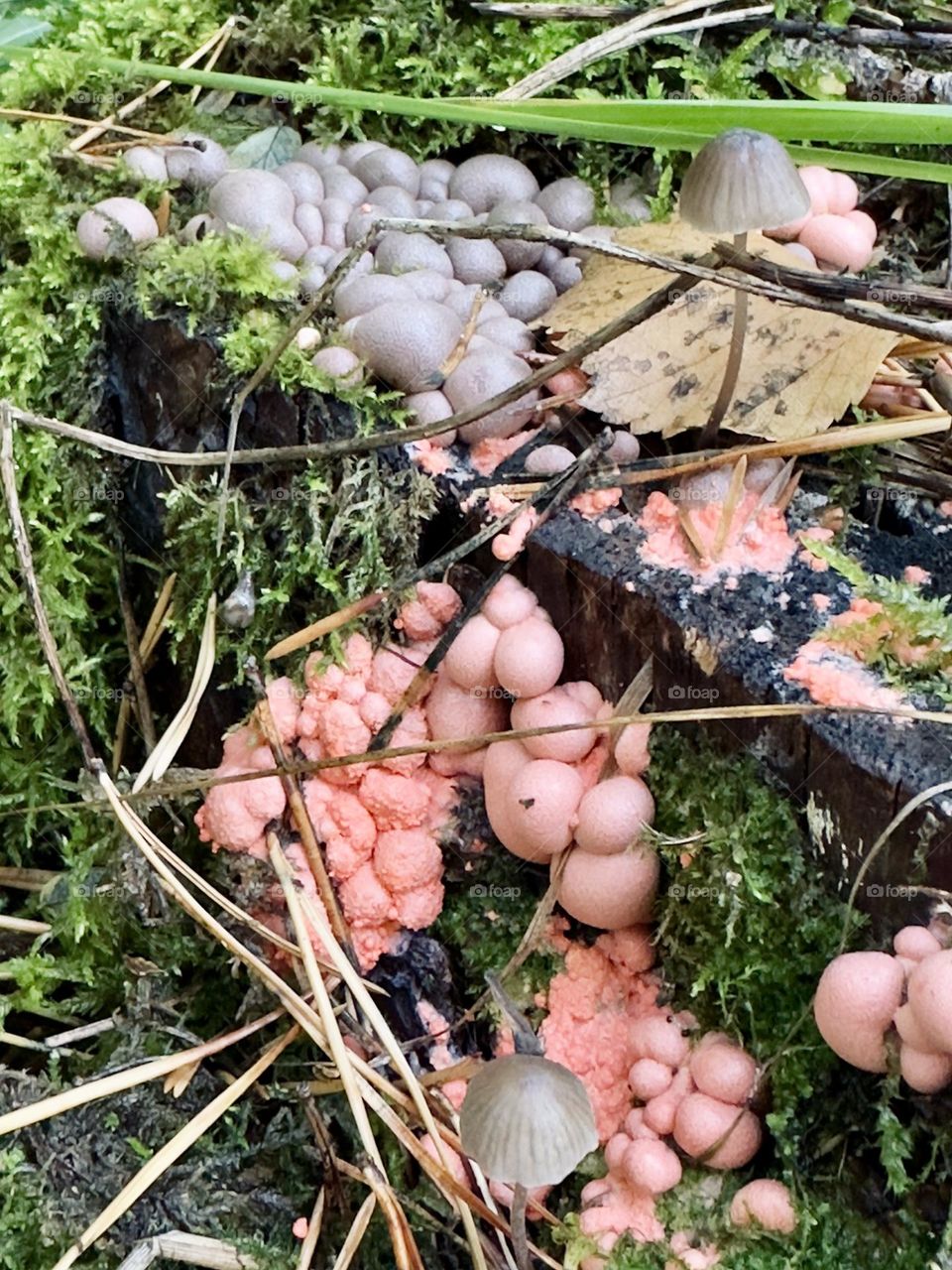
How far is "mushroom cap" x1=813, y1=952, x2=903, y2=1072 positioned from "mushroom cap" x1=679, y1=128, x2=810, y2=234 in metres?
1.14

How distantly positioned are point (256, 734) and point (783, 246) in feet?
4.80

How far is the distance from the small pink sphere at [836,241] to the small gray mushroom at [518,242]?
1.82ft

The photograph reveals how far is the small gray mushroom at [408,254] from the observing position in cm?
246

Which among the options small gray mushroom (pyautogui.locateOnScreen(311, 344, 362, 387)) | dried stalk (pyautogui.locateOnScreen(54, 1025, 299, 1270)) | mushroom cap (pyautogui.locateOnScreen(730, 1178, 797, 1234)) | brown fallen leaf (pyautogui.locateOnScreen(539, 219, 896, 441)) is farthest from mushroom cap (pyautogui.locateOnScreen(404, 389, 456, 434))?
mushroom cap (pyautogui.locateOnScreen(730, 1178, 797, 1234))

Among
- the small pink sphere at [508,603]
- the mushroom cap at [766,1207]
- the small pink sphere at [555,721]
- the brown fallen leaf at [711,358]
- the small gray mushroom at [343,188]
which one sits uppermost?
the small gray mushroom at [343,188]

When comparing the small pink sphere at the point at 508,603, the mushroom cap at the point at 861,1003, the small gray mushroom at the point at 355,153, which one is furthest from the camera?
the small gray mushroom at the point at 355,153

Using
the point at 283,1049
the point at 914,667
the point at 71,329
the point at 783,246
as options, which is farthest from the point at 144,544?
the point at 914,667

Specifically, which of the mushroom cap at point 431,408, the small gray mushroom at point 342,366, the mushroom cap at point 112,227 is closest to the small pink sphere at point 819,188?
the mushroom cap at point 431,408

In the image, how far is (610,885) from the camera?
6.67 ft

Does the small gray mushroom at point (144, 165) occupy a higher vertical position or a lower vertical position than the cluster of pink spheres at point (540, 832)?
higher

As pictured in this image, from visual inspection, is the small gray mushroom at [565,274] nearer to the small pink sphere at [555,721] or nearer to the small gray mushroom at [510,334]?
the small gray mushroom at [510,334]

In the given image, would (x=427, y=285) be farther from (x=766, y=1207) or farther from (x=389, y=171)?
(x=766, y=1207)

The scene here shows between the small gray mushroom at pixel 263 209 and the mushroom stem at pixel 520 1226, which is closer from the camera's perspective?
the mushroom stem at pixel 520 1226

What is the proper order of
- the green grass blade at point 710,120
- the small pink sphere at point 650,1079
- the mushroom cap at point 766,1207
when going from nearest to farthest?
1. the mushroom cap at point 766,1207
2. the small pink sphere at point 650,1079
3. the green grass blade at point 710,120
